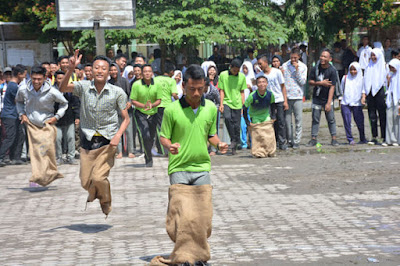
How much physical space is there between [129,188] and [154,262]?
4965mm

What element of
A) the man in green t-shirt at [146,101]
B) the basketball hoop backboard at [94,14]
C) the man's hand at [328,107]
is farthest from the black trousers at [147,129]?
the basketball hoop backboard at [94,14]

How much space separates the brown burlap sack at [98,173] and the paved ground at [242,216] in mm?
341

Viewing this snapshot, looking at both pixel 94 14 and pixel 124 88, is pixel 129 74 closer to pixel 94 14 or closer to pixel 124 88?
pixel 124 88

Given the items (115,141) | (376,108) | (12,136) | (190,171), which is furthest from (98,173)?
(376,108)

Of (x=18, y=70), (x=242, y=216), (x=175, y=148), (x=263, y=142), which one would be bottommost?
(x=242, y=216)

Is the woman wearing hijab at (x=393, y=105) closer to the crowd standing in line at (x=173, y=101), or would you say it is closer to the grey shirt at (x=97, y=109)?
the crowd standing in line at (x=173, y=101)

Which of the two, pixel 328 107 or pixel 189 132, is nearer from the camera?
pixel 189 132

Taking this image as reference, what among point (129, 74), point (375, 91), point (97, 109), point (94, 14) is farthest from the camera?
point (94, 14)

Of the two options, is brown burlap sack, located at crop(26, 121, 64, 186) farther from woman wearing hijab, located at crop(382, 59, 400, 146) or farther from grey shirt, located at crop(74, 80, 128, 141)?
woman wearing hijab, located at crop(382, 59, 400, 146)

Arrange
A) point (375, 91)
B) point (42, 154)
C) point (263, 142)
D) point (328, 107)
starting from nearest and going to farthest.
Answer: point (42, 154) < point (263, 142) < point (328, 107) < point (375, 91)

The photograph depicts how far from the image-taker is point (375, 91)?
52.0 feet

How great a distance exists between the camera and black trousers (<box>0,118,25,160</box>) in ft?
48.1

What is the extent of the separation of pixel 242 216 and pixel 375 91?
25.4 ft

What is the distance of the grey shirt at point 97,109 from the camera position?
8766mm
